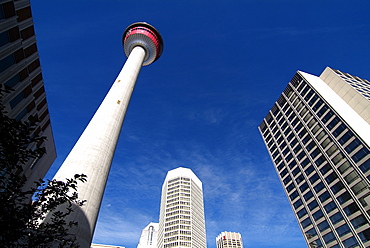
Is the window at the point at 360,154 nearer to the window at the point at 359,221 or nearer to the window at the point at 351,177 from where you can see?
the window at the point at 351,177

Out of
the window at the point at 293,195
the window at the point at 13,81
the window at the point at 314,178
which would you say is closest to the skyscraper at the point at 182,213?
the window at the point at 293,195

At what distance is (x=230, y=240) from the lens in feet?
632

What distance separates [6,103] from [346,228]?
59831 mm

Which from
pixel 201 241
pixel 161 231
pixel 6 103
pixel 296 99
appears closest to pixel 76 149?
pixel 6 103

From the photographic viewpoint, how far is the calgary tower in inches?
1049

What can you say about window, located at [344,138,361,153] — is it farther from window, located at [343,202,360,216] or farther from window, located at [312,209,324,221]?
window, located at [312,209,324,221]

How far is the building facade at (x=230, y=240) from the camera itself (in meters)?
190

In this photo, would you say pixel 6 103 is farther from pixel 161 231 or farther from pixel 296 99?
pixel 161 231

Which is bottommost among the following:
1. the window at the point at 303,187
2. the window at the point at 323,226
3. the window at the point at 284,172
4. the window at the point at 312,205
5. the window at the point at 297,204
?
the window at the point at 323,226

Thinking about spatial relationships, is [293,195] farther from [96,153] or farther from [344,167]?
[96,153]

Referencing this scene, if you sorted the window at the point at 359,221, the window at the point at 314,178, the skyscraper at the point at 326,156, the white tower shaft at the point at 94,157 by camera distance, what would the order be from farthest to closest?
the window at the point at 314,178, the skyscraper at the point at 326,156, the window at the point at 359,221, the white tower shaft at the point at 94,157

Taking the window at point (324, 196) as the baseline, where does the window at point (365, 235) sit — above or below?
below

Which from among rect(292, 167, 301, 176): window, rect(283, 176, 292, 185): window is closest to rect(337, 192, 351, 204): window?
rect(292, 167, 301, 176): window

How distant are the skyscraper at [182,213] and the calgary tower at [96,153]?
96792mm
